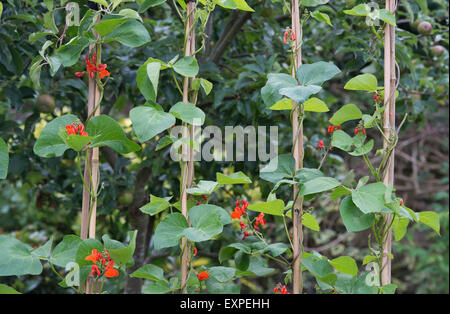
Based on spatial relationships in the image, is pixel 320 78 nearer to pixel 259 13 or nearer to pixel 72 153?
pixel 259 13

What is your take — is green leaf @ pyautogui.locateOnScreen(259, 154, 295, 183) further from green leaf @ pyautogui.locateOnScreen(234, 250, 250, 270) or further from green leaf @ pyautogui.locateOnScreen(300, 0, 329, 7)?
green leaf @ pyautogui.locateOnScreen(300, 0, 329, 7)

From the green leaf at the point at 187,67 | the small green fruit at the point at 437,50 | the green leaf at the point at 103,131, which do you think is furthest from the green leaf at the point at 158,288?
the small green fruit at the point at 437,50

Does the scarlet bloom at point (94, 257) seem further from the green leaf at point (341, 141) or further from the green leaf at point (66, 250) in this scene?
the green leaf at point (341, 141)

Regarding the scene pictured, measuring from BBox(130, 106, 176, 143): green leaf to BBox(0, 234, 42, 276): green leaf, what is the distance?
21 centimetres

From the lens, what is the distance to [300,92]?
2.00ft

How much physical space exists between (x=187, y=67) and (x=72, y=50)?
17 cm

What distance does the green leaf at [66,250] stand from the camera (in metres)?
0.62

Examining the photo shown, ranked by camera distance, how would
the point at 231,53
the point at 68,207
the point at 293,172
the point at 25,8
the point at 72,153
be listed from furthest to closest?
the point at 231,53, the point at 68,207, the point at 72,153, the point at 25,8, the point at 293,172

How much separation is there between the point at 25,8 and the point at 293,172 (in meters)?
0.90

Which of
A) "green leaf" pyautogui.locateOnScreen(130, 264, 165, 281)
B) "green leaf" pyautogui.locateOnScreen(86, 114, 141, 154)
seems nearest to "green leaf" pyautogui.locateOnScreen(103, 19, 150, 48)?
"green leaf" pyautogui.locateOnScreen(86, 114, 141, 154)

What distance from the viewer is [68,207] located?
1504mm

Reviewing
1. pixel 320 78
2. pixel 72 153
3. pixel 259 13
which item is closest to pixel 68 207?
pixel 72 153

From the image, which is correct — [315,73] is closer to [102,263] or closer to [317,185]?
[317,185]

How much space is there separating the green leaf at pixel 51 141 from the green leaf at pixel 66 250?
0.12m
